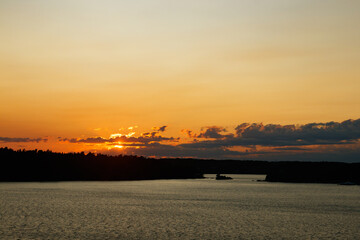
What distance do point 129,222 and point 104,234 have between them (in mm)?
14428

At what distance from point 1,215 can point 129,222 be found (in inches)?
886

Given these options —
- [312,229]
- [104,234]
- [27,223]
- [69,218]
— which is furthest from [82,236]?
[312,229]

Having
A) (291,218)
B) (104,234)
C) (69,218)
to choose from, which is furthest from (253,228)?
(69,218)

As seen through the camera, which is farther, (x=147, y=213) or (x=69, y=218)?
(x=147, y=213)

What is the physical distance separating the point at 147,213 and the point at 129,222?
54.5ft

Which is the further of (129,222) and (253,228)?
(129,222)

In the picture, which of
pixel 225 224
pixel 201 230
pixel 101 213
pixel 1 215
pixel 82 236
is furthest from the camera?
pixel 101 213

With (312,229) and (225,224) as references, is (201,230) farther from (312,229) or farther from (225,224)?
(312,229)

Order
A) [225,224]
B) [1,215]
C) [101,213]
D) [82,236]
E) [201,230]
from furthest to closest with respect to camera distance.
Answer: [101,213]
[1,215]
[225,224]
[201,230]
[82,236]

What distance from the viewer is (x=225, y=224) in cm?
7556

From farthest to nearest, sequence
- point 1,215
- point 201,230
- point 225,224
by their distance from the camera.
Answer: point 1,215 → point 225,224 → point 201,230

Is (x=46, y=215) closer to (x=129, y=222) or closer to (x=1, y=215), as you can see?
(x=1, y=215)

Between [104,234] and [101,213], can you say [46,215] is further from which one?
[104,234]

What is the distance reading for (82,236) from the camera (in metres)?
59.3
